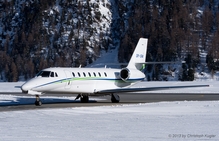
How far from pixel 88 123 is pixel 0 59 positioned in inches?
4517

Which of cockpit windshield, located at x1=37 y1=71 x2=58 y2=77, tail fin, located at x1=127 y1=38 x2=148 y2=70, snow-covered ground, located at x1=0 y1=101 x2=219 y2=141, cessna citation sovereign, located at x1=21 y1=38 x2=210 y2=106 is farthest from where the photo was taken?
tail fin, located at x1=127 y1=38 x2=148 y2=70

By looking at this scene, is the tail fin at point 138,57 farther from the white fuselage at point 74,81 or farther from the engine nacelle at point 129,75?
the engine nacelle at point 129,75

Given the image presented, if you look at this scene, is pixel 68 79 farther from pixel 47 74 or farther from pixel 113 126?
pixel 113 126

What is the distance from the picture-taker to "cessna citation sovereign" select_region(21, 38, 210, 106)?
27.0m

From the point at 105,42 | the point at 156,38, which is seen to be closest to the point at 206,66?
the point at 156,38

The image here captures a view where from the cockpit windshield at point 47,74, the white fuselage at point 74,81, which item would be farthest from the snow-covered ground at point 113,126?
the cockpit windshield at point 47,74

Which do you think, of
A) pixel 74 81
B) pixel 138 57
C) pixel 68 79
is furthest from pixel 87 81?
pixel 138 57

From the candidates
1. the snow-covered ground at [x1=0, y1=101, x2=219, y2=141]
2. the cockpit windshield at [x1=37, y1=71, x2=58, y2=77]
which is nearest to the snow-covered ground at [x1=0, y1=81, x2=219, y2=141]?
the snow-covered ground at [x1=0, y1=101, x2=219, y2=141]

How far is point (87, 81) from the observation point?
99.1 ft

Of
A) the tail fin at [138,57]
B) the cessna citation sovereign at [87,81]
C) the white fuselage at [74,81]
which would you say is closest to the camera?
the white fuselage at [74,81]

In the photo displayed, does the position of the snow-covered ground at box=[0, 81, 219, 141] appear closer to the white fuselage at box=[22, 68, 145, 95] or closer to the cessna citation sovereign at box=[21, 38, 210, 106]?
the white fuselage at box=[22, 68, 145, 95]

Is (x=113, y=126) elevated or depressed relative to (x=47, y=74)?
depressed

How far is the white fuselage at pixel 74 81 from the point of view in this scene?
88.2 ft

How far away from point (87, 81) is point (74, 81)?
1287 mm
